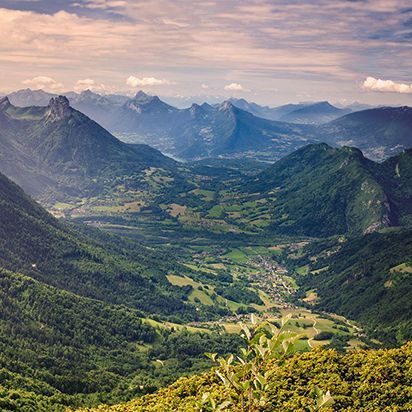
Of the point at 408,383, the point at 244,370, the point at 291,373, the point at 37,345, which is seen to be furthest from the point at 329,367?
the point at 37,345

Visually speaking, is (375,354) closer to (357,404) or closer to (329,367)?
(329,367)

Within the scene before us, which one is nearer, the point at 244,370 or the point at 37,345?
the point at 244,370

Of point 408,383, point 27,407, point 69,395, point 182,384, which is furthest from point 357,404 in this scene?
point 69,395

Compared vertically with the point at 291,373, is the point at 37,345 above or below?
below

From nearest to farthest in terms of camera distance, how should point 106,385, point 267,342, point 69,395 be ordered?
point 267,342
point 69,395
point 106,385

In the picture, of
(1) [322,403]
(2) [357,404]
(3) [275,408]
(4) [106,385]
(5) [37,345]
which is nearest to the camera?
(1) [322,403]

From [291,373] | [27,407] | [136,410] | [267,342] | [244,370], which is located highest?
Result: [267,342]
